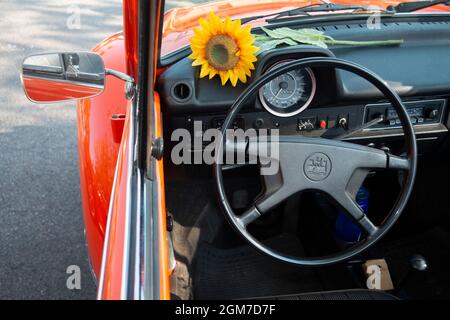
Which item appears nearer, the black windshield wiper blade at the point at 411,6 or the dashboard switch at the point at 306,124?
the dashboard switch at the point at 306,124

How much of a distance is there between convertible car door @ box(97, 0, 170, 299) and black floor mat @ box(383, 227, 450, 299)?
4.44ft

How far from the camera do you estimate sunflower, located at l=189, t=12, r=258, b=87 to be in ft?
5.55

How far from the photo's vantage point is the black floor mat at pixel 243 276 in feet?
7.11

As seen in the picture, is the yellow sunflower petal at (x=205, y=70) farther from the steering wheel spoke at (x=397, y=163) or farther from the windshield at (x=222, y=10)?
the steering wheel spoke at (x=397, y=163)

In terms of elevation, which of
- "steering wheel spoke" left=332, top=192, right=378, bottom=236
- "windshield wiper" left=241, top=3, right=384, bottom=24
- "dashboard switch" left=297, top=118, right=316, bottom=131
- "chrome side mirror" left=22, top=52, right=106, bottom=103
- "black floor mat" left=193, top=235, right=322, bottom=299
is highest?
"windshield wiper" left=241, top=3, right=384, bottom=24

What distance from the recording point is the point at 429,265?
88.8 inches

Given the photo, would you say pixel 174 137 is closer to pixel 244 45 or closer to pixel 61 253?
pixel 244 45

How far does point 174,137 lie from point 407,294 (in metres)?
1.25

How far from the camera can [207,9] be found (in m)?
2.59

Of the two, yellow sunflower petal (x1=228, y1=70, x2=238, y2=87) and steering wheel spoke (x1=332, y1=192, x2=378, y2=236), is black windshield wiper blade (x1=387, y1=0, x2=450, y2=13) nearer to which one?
yellow sunflower petal (x1=228, y1=70, x2=238, y2=87)

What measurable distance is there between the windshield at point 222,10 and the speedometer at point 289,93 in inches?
14.2

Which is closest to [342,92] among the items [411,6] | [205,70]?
[205,70]

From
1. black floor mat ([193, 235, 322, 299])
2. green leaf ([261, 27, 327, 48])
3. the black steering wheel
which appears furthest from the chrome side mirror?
black floor mat ([193, 235, 322, 299])

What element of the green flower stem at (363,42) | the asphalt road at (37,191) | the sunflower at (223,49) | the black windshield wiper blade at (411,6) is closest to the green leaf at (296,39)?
the green flower stem at (363,42)
